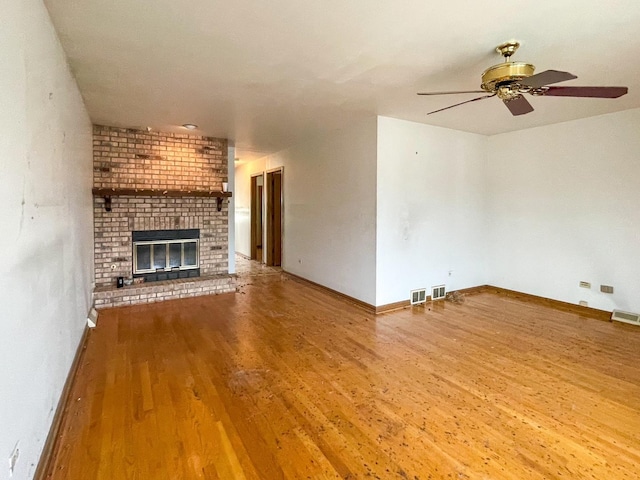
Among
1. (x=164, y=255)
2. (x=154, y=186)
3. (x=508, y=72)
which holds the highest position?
(x=508, y=72)

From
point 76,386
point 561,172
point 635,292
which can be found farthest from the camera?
point 561,172

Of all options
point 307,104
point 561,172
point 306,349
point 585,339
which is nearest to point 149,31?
point 307,104

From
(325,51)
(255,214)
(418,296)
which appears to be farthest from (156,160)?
(418,296)

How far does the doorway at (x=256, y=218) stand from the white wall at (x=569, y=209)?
4.94m

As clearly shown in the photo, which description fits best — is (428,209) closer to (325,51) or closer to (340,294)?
(340,294)

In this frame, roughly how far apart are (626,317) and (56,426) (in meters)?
5.68

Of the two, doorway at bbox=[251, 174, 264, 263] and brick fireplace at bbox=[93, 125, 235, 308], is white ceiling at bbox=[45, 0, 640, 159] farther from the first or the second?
doorway at bbox=[251, 174, 264, 263]

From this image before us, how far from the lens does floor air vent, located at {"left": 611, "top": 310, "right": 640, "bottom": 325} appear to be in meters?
4.04

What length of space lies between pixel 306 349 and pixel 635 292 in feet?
13.3

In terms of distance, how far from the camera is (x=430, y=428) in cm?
209

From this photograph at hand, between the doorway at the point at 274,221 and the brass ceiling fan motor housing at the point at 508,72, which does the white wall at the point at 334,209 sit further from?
the brass ceiling fan motor housing at the point at 508,72

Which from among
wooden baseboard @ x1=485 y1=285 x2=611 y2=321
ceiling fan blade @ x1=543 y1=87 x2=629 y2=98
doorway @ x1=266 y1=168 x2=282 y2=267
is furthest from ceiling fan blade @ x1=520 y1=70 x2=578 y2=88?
doorway @ x1=266 y1=168 x2=282 y2=267

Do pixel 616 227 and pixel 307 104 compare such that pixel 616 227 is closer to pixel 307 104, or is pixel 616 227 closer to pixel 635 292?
pixel 635 292

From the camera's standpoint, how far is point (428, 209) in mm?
4910
